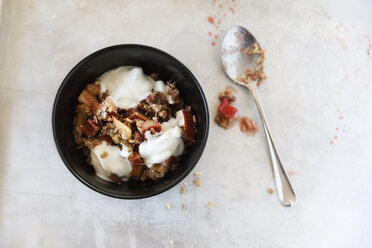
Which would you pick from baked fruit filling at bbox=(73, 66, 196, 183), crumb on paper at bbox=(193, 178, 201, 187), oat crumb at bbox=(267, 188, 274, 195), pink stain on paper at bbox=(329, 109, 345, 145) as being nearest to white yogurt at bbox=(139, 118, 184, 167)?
baked fruit filling at bbox=(73, 66, 196, 183)

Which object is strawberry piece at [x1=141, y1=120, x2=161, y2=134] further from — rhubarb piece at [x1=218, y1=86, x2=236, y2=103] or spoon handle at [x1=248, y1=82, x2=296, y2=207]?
spoon handle at [x1=248, y1=82, x2=296, y2=207]

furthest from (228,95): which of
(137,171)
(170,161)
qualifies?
(137,171)

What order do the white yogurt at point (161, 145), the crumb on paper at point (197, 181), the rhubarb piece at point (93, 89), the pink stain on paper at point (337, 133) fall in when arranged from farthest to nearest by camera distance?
the pink stain on paper at point (337, 133), the crumb on paper at point (197, 181), the rhubarb piece at point (93, 89), the white yogurt at point (161, 145)

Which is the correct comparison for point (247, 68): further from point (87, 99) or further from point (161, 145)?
point (87, 99)

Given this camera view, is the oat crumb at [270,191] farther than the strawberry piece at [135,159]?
Yes

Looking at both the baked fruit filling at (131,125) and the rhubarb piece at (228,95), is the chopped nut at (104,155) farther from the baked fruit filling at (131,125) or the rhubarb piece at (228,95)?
the rhubarb piece at (228,95)

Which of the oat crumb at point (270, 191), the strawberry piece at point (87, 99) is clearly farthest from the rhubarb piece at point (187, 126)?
the oat crumb at point (270, 191)

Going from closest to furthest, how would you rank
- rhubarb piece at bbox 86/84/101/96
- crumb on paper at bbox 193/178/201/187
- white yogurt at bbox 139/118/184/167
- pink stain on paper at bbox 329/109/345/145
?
1. white yogurt at bbox 139/118/184/167
2. rhubarb piece at bbox 86/84/101/96
3. crumb on paper at bbox 193/178/201/187
4. pink stain on paper at bbox 329/109/345/145

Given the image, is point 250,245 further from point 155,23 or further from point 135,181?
point 155,23
